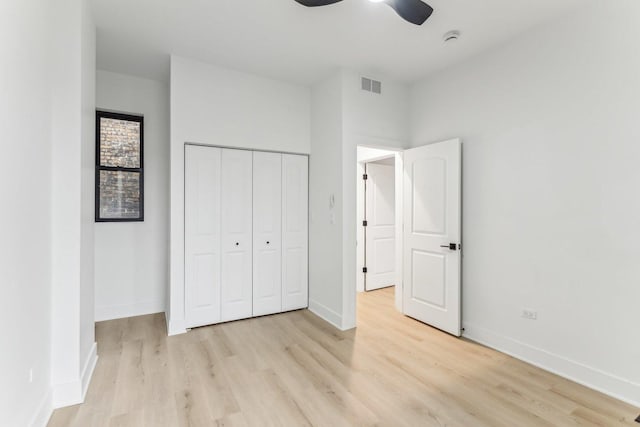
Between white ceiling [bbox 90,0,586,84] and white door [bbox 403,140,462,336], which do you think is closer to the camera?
white ceiling [bbox 90,0,586,84]

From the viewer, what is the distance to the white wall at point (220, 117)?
332 centimetres

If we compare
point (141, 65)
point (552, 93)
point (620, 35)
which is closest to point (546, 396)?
point (552, 93)

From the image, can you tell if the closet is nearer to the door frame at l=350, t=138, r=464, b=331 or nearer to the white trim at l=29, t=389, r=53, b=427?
the door frame at l=350, t=138, r=464, b=331

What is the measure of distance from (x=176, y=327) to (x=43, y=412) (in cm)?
142

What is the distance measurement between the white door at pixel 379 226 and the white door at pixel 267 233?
5.60 ft

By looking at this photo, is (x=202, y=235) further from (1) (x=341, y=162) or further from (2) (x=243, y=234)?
(1) (x=341, y=162)

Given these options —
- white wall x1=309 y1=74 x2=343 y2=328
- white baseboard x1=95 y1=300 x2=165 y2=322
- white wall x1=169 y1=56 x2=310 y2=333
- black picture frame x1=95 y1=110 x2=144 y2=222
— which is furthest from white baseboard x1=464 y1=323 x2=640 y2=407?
black picture frame x1=95 y1=110 x2=144 y2=222

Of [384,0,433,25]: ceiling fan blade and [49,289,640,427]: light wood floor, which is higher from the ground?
[384,0,433,25]: ceiling fan blade

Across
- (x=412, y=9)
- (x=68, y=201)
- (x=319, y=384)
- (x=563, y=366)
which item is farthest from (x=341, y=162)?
(x=563, y=366)

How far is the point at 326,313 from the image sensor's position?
12.4 ft

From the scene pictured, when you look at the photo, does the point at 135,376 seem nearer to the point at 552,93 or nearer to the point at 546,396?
the point at 546,396

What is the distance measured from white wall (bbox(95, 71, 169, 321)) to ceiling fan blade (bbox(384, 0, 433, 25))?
307 centimetres

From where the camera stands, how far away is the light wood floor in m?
2.01

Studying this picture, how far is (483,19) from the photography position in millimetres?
2621
